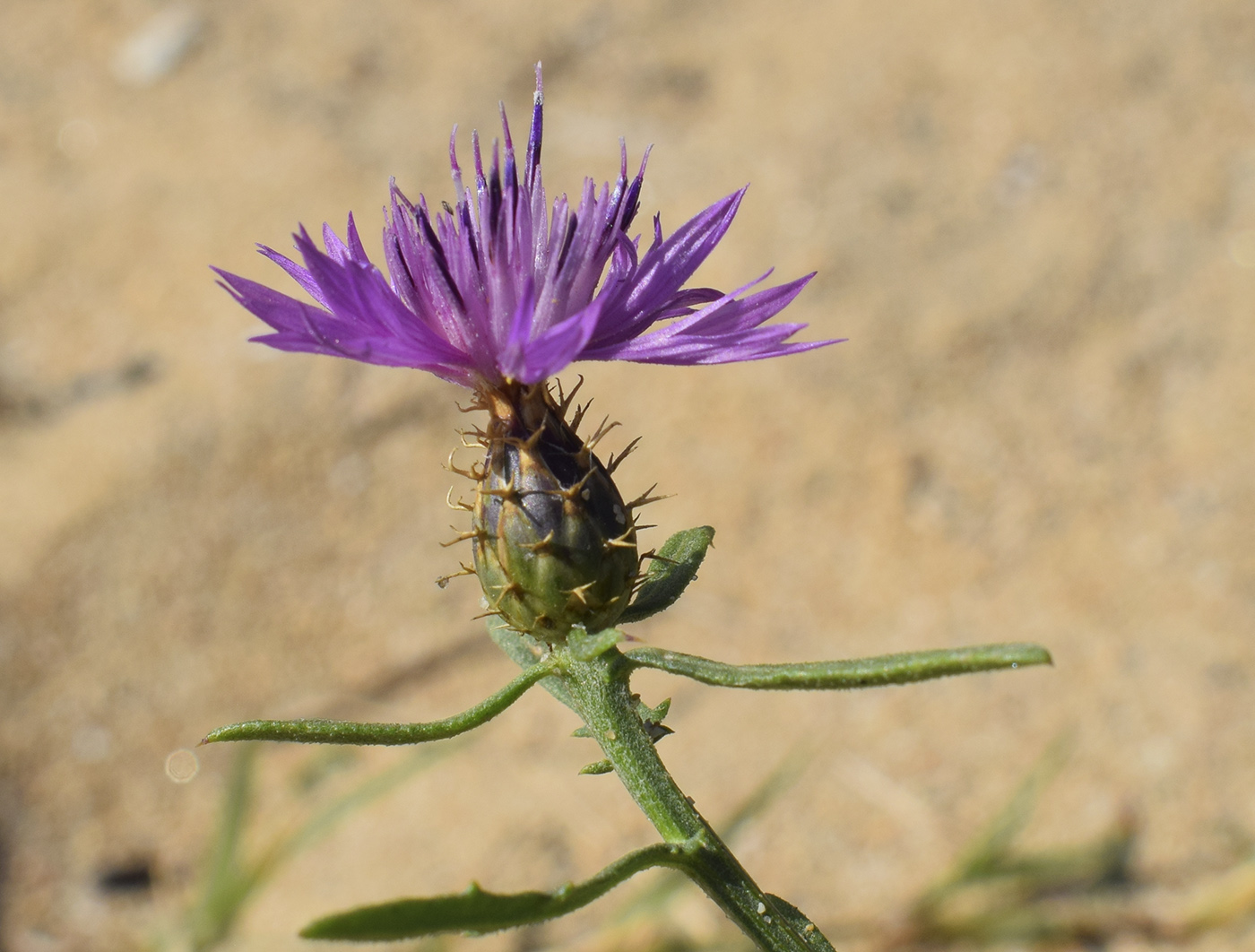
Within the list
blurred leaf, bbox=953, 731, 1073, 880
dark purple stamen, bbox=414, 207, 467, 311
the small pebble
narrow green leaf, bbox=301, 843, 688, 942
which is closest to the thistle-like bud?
dark purple stamen, bbox=414, 207, 467, 311

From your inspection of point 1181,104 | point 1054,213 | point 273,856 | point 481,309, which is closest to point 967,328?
point 1054,213

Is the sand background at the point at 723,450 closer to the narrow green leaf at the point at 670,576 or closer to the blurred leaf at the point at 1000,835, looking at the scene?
the blurred leaf at the point at 1000,835

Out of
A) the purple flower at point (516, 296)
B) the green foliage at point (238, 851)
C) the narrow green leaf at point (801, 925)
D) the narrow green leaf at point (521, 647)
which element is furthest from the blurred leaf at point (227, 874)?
the narrow green leaf at point (801, 925)

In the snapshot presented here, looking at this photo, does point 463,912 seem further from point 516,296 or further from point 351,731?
point 516,296

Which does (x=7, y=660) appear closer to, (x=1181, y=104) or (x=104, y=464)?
(x=104, y=464)

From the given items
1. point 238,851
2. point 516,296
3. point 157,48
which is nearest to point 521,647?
point 516,296

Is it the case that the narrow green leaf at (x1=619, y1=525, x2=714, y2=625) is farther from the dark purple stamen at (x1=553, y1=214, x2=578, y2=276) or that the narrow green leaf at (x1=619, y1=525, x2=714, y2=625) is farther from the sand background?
the sand background

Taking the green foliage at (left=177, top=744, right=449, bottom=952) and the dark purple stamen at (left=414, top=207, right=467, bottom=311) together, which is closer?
the dark purple stamen at (left=414, top=207, right=467, bottom=311)
